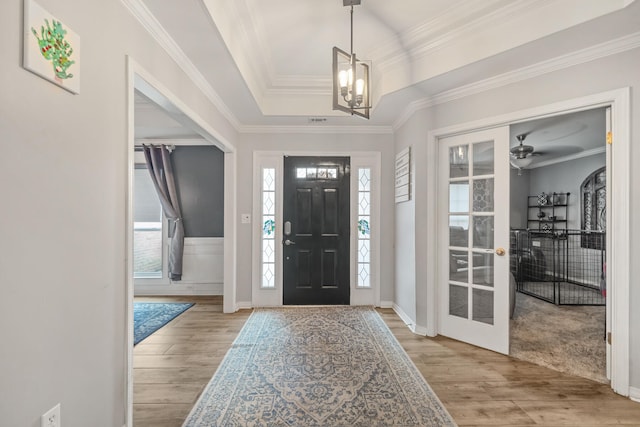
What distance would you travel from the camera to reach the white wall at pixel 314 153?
4.18 meters

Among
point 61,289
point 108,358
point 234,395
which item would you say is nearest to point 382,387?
point 234,395

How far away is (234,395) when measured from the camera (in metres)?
2.15

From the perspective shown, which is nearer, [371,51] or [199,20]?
[199,20]

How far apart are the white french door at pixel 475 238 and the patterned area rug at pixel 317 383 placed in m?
0.81

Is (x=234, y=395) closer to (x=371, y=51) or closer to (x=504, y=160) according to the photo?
(x=504, y=160)

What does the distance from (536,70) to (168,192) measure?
4.90 meters

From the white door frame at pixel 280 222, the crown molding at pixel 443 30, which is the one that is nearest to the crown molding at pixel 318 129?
the white door frame at pixel 280 222

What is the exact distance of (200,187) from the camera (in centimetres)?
489

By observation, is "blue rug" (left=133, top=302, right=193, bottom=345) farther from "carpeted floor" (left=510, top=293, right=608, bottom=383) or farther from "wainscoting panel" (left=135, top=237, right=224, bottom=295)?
"carpeted floor" (left=510, top=293, right=608, bottom=383)

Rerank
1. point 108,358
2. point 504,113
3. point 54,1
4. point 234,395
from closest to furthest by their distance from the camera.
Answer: point 54,1 → point 108,358 → point 234,395 → point 504,113

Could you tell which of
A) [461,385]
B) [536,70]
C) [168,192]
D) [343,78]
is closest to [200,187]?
[168,192]

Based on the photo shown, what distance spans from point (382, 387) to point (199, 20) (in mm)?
2873

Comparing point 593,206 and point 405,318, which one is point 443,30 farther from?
point 593,206

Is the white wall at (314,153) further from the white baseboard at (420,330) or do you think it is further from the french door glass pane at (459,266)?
the french door glass pane at (459,266)
